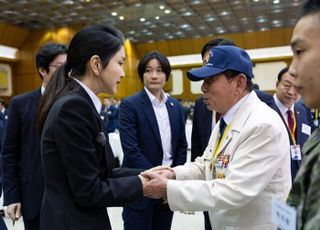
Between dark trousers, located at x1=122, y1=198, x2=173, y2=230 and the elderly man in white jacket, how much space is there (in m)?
0.94

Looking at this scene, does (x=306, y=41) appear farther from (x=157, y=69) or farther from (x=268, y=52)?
(x=268, y=52)

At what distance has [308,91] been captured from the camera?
94cm

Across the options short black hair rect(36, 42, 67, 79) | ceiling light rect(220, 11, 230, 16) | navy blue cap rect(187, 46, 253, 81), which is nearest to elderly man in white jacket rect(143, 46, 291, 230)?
navy blue cap rect(187, 46, 253, 81)

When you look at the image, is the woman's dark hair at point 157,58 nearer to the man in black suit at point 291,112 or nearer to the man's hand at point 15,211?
the man in black suit at point 291,112

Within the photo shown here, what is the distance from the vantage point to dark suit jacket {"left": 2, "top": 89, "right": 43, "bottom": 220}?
2.24m

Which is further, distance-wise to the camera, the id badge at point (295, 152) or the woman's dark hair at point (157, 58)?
the woman's dark hair at point (157, 58)

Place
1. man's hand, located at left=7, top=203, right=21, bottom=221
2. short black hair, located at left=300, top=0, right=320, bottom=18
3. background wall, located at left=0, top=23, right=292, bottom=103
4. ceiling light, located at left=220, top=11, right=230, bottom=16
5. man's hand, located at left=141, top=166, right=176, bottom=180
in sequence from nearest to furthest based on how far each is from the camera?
short black hair, located at left=300, top=0, right=320, bottom=18, man's hand, located at left=141, top=166, right=176, bottom=180, man's hand, located at left=7, top=203, right=21, bottom=221, ceiling light, located at left=220, top=11, right=230, bottom=16, background wall, located at left=0, top=23, right=292, bottom=103

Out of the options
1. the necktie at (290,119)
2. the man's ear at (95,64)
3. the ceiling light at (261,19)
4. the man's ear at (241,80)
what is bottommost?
the necktie at (290,119)

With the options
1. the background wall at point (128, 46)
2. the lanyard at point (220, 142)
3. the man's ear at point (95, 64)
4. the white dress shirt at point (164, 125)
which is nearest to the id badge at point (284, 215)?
the lanyard at point (220, 142)

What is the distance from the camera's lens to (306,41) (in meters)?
0.91

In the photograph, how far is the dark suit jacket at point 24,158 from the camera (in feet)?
7.34

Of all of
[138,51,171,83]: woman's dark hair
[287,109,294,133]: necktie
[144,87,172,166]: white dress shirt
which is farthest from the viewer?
[287,109,294,133]: necktie

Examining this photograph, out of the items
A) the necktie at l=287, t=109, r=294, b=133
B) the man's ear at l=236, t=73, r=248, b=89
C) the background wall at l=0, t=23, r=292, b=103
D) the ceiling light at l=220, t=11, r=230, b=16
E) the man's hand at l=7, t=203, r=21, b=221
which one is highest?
the ceiling light at l=220, t=11, r=230, b=16

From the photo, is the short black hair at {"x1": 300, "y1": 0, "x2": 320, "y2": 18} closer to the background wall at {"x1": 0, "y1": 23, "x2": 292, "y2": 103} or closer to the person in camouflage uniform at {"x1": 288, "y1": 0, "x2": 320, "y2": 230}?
the person in camouflage uniform at {"x1": 288, "y1": 0, "x2": 320, "y2": 230}
